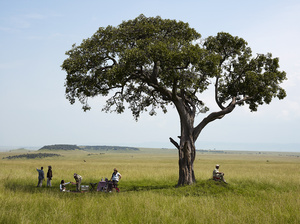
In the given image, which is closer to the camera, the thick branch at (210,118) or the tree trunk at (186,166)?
the tree trunk at (186,166)

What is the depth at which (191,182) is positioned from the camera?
23.0 m

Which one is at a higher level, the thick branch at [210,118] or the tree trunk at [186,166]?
the thick branch at [210,118]

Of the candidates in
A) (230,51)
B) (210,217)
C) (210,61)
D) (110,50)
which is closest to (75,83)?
(110,50)

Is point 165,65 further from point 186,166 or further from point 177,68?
point 186,166

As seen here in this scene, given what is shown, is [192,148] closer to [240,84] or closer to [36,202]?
[240,84]

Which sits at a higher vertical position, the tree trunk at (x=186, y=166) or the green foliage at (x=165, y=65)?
the green foliage at (x=165, y=65)

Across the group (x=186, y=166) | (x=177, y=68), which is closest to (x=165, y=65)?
(x=177, y=68)

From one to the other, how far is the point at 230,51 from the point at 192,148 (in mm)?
9699

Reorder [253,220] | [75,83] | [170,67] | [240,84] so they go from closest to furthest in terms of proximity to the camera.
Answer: [253,220], [170,67], [75,83], [240,84]

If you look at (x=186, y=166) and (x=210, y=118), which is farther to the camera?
(x=210, y=118)

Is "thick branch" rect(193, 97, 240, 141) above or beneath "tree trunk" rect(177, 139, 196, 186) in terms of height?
above

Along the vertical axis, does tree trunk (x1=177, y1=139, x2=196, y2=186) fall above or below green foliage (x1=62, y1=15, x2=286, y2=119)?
below

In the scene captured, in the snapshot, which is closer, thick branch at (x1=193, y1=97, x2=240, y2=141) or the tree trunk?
the tree trunk

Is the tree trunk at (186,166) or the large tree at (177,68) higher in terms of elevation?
the large tree at (177,68)
